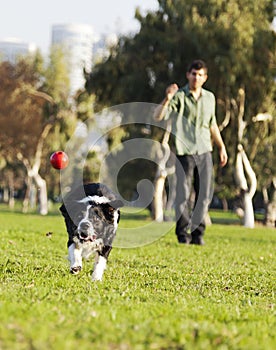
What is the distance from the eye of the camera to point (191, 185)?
11.8 meters

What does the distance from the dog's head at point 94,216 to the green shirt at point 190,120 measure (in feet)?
14.1

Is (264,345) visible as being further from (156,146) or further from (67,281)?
(156,146)

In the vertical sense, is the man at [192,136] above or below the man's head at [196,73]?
below

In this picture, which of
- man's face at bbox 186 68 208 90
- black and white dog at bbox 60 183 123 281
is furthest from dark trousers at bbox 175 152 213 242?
black and white dog at bbox 60 183 123 281

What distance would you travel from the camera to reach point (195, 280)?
7.41 meters

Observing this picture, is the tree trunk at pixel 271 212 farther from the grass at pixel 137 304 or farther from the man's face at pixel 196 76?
the grass at pixel 137 304

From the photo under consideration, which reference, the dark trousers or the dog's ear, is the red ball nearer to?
the dog's ear

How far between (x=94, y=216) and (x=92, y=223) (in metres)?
0.08

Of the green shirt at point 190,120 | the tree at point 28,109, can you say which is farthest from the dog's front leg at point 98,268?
the tree at point 28,109

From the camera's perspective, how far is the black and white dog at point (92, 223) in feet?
23.3

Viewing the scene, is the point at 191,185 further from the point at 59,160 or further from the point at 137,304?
the point at 137,304

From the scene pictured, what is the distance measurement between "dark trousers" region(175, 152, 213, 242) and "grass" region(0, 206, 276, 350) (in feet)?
6.10

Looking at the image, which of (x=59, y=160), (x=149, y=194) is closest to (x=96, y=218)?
(x=59, y=160)

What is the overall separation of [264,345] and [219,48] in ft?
82.2
